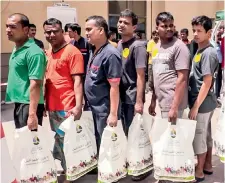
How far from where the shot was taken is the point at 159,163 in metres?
2.89

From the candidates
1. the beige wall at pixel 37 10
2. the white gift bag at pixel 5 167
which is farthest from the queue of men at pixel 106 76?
the beige wall at pixel 37 10

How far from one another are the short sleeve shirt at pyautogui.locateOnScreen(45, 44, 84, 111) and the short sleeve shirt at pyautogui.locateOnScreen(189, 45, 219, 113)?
39.1 inches

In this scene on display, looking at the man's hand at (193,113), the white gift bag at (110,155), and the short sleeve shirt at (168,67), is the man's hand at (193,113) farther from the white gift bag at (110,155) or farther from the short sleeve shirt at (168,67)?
the white gift bag at (110,155)

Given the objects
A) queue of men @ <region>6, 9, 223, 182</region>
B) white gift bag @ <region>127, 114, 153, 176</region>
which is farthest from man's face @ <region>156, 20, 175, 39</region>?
white gift bag @ <region>127, 114, 153, 176</region>

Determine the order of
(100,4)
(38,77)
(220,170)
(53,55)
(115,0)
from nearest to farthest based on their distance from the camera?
(38,77), (53,55), (220,170), (100,4), (115,0)

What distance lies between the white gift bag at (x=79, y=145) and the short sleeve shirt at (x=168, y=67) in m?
0.66

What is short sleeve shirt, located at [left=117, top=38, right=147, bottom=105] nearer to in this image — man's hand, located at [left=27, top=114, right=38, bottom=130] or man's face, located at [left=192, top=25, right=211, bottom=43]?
man's face, located at [left=192, top=25, right=211, bottom=43]

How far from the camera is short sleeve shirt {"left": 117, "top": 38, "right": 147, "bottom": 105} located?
123 inches

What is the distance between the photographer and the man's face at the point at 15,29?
2949 mm

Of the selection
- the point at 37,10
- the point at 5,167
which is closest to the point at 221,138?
the point at 5,167

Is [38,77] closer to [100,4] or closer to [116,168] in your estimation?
[116,168]

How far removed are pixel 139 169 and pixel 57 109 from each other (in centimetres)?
90

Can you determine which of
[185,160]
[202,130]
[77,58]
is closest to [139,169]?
[185,160]

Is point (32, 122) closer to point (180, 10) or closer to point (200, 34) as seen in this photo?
point (200, 34)
